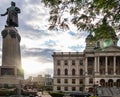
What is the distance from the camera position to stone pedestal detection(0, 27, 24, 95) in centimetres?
3153

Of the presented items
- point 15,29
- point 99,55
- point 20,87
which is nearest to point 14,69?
point 20,87

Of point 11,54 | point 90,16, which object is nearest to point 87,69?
point 11,54

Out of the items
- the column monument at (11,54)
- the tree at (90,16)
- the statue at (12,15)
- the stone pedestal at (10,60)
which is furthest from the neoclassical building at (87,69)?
the tree at (90,16)

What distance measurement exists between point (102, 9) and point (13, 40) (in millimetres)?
20798

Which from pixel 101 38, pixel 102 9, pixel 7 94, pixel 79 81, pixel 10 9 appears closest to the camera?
pixel 102 9

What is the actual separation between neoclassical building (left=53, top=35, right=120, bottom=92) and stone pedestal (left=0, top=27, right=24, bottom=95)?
200ft

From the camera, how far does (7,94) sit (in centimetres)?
3086

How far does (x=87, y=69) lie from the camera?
101m

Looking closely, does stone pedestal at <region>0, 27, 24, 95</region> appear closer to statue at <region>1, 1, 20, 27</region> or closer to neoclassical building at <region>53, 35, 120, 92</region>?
statue at <region>1, 1, 20, 27</region>

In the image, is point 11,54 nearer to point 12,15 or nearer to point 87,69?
point 12,15

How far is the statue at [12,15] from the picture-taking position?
32.9 metres

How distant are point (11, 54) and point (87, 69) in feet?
231

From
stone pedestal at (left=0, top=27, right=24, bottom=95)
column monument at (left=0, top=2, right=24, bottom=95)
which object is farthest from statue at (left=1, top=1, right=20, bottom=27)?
stone pedestal at (left=0, top=27, right=24, bottom=95)

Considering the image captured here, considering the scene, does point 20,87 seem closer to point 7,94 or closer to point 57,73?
point 7,94
